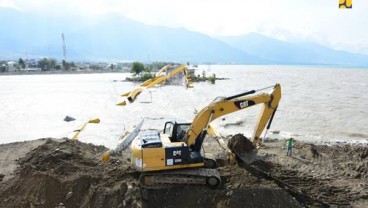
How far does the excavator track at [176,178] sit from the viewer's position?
11289 mm

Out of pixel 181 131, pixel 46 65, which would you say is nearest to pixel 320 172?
pixel 181 131

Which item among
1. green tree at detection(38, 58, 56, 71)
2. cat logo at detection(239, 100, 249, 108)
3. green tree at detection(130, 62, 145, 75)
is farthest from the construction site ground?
green tree at detection(38, 58, 56, 71)

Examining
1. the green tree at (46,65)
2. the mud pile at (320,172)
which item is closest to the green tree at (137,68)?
the green tree at (46,65)

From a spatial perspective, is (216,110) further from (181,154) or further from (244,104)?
(181,154)

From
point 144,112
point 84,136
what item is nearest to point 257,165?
point 84,136

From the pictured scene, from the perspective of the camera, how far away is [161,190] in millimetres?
11414

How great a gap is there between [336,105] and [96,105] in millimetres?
26878

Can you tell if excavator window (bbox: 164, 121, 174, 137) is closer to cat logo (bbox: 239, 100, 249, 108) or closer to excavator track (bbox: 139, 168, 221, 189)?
excavator track (bbox: 139, 168, 221, 189)

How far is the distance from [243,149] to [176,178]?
3.98 m

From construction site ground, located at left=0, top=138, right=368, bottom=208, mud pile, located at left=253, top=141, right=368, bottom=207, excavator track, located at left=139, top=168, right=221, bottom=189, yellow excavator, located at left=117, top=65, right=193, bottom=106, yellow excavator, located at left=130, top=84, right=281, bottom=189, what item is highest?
yellow excavator, located at left=117, top=65, right=193, bottom=106

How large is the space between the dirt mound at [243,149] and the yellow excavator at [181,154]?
221cm

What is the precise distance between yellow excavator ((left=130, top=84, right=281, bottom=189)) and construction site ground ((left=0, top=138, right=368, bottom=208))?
31 cm

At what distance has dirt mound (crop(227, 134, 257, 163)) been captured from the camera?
45.8ft

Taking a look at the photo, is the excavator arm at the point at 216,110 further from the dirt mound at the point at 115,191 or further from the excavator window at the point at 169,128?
the dirt mound at the point at 115,191
